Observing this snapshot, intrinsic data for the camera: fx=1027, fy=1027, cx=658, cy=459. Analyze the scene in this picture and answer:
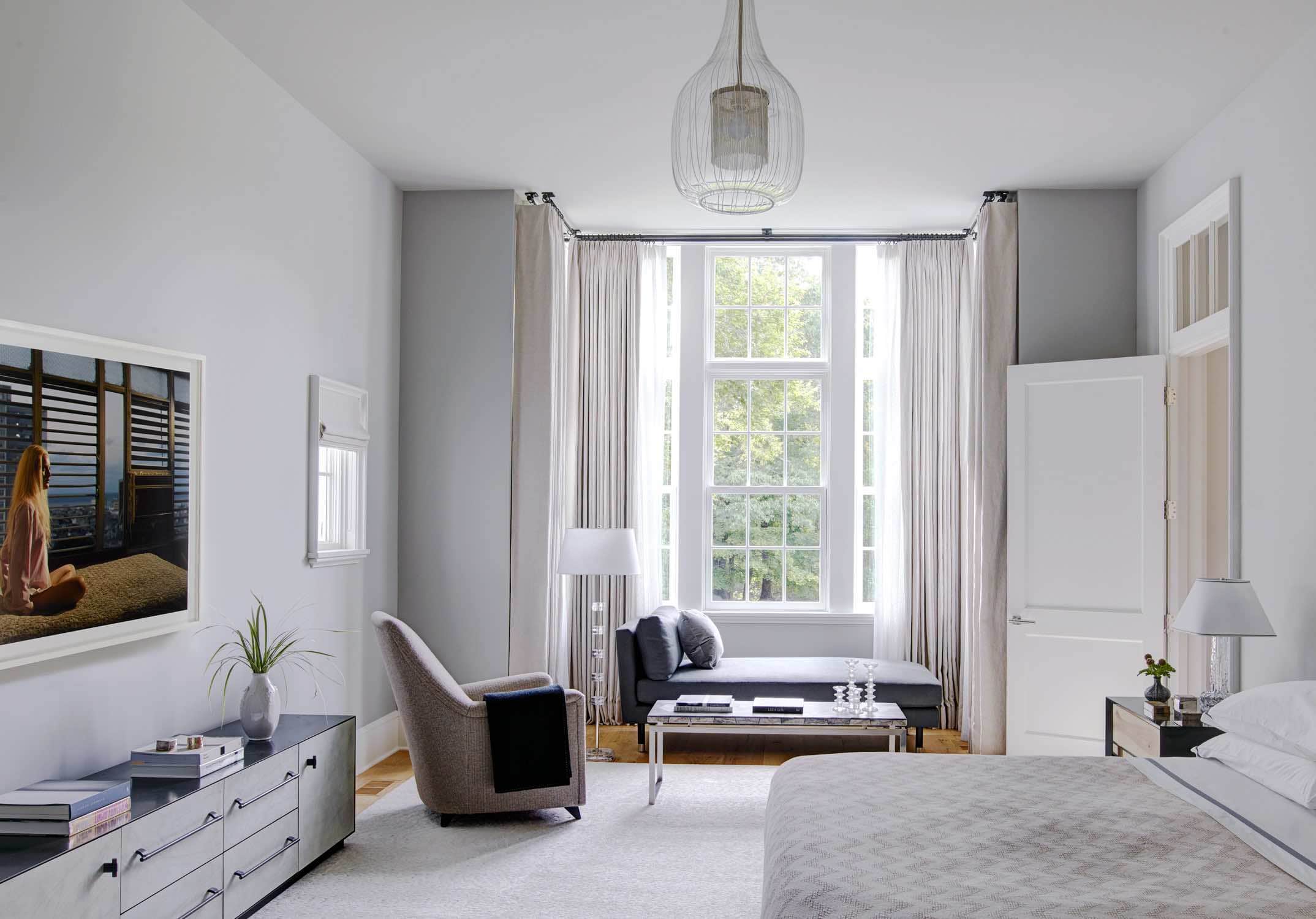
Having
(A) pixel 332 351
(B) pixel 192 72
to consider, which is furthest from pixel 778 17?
(A) pixel 332 351

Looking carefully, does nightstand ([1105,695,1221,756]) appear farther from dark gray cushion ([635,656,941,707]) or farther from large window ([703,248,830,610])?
large window ([703,248,830,610])

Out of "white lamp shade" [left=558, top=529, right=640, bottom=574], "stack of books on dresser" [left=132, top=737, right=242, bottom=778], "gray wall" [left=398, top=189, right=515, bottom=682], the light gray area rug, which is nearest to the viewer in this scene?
"stack of books on dresser" [left=132, top=737, right=242, bottom=778]

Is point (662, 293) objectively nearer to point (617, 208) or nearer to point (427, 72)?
point (617, 208)

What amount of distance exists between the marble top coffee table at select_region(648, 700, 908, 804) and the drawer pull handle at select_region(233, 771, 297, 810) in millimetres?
1654

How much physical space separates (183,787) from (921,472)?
15.4 feet

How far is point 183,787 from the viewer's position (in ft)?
9.52

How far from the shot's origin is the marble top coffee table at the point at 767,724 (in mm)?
4535

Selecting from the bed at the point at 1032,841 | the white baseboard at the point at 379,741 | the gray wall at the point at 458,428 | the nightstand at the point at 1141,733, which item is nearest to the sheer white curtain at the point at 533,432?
the gray wall at the point at 458,428

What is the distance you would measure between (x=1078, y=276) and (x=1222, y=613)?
2.32m

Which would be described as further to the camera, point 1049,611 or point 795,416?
point 795,416

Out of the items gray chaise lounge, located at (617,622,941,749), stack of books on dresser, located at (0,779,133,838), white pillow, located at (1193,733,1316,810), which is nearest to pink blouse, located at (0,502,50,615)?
stack of books on dresser, located at (0,779,133,838)

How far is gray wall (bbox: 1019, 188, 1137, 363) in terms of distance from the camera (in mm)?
5410

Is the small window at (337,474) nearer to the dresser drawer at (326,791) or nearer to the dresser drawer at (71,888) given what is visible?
the dresser drawer at (326,791)

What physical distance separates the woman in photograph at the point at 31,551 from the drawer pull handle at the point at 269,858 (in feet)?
3.16
